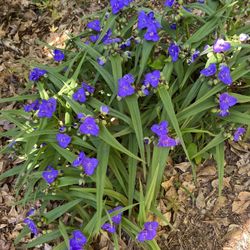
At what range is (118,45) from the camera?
241 cm

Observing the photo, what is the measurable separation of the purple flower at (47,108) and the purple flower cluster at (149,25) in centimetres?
65

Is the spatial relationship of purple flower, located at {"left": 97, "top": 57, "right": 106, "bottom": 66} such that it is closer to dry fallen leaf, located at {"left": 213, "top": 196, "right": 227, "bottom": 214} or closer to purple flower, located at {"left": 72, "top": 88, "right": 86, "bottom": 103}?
purple flower, located at {"left": 72, "top": 88, "right": 86, "bottom": 103}

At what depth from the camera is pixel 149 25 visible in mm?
2281

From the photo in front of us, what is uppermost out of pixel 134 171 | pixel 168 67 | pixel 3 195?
pixel 168 67

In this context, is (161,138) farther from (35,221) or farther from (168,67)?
(35,221)

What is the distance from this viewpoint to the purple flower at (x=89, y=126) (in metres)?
2.14

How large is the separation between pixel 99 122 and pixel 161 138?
350mm

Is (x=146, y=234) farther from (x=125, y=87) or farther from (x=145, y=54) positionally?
(x=145, y=54)

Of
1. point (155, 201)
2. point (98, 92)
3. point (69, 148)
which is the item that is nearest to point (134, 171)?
point (155, 201)

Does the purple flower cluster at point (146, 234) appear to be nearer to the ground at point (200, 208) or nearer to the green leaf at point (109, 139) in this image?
the ground at point (200, 208)

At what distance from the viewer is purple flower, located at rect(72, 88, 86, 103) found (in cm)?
235

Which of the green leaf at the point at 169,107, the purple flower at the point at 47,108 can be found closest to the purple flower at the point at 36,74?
the purple flower at the point at 47,108

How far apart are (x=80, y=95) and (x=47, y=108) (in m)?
0.20

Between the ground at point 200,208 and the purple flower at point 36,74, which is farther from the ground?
the purple flower at point 36,74
